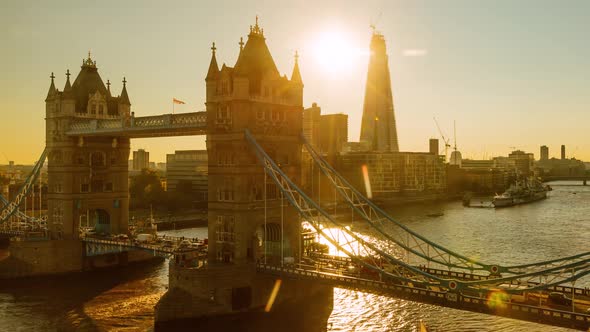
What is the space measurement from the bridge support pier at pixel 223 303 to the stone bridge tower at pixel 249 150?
382 cm

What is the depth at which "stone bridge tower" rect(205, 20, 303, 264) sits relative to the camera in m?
62.3

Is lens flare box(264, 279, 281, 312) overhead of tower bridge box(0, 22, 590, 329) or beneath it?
beneath

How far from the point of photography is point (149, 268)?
286 ft

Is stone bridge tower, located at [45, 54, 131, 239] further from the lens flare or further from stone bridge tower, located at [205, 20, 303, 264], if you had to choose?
the lens flare

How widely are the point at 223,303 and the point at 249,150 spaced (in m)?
16.8

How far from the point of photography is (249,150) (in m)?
62.8

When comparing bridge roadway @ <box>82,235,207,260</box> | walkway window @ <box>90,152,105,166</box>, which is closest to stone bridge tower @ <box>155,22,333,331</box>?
bridge roadway @ <box>82,235,207,260</box>

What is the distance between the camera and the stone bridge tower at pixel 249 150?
204 ft

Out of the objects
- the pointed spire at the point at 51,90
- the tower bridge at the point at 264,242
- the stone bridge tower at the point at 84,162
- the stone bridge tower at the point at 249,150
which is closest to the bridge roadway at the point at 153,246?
the tower bridge at the point at 264,242

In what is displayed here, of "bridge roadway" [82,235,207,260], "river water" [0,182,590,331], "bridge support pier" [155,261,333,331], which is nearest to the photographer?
"bridge support pier" [155,261,333,331]

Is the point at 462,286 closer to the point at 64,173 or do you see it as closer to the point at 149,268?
the point at 149,268

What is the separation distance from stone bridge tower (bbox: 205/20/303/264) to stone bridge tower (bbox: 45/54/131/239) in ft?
89.4

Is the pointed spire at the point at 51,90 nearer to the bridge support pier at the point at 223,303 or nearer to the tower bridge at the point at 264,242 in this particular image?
the tower bridge at the point at 264,242

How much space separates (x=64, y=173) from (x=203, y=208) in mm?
103998
